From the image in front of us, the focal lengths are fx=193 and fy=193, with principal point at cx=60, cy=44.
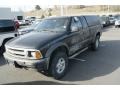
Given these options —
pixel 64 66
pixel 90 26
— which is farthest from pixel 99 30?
pixel 64 66

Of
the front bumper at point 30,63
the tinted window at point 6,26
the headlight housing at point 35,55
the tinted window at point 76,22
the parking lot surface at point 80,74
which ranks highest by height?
the tinted window at point 76,22

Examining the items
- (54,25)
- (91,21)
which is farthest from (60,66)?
(91,21)

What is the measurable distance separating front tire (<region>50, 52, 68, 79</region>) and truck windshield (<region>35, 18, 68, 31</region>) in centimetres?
101

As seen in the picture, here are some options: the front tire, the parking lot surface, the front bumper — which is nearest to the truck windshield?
the front tire

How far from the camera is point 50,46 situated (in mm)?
5512

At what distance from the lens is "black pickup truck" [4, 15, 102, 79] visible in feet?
17.4

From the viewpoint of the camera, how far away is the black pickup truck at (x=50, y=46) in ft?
17.4

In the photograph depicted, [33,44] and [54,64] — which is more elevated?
[33,44]

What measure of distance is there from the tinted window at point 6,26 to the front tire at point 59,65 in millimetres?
4198

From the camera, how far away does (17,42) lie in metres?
5.81

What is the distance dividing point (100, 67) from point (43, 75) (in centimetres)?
208

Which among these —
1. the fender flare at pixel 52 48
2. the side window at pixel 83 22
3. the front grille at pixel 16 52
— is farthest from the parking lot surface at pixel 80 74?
the side window at pixel 83 22

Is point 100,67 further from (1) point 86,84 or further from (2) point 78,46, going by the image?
(1) point 86,84

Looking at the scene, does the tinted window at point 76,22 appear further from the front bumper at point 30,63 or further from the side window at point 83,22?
the front bumper at point 30,63
